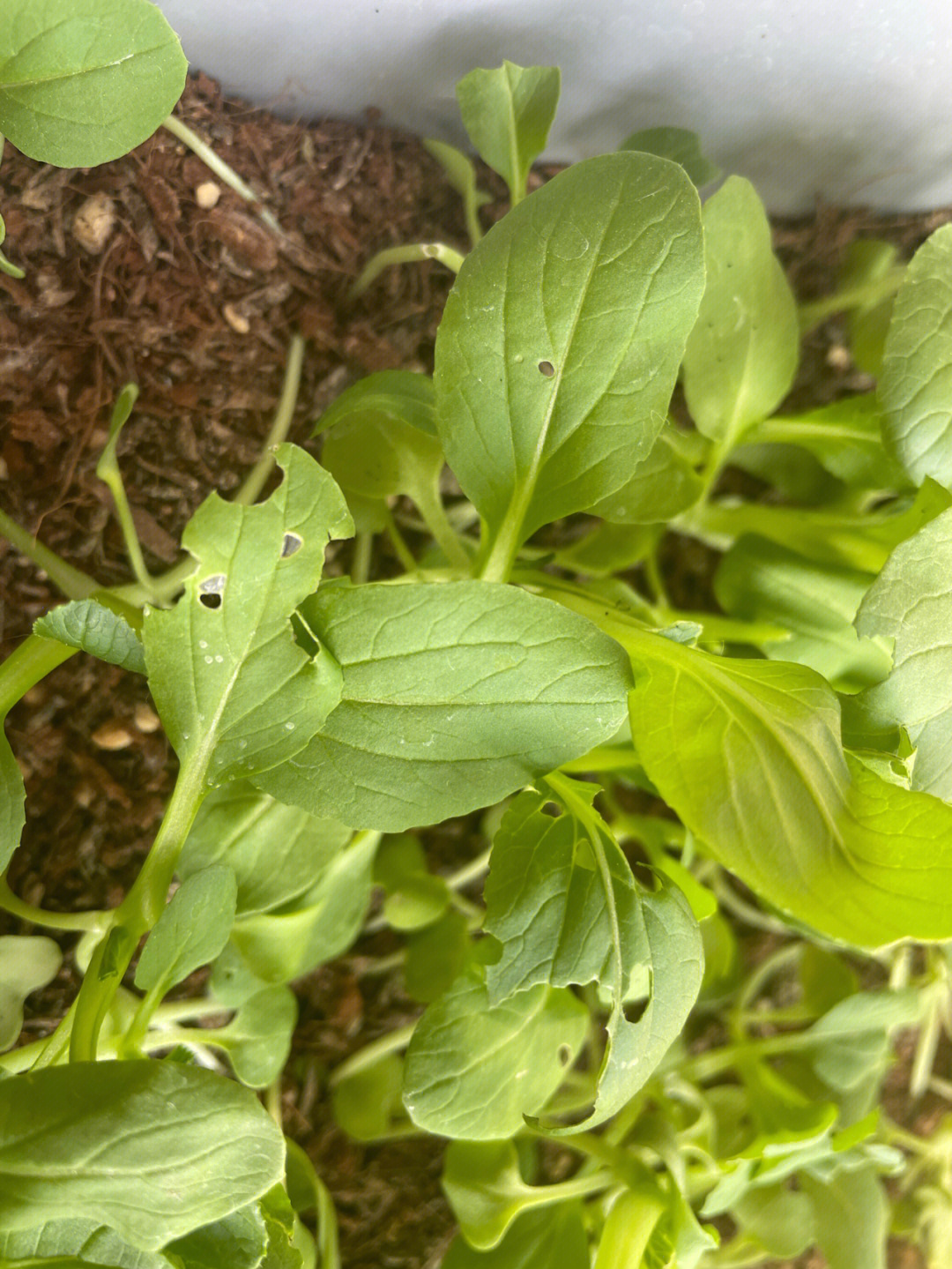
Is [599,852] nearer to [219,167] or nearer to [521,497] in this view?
[521,497]

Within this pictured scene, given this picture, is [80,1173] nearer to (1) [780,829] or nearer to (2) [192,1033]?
(2) [192,1033]

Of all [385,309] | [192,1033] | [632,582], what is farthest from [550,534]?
[192,1033]

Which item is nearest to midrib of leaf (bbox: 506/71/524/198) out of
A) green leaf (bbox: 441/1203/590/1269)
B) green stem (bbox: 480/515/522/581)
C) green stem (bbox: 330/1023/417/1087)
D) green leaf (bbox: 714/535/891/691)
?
green stem (bbox: 480/515/522/581)

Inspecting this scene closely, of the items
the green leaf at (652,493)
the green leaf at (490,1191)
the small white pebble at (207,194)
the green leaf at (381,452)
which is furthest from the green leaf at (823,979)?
the small white pebble at (207,194)

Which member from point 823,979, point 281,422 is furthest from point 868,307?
point 823,979

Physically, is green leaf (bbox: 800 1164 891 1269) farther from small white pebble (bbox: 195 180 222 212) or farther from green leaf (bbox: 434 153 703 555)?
small white pebble (bbox: 195 180 222 212)
